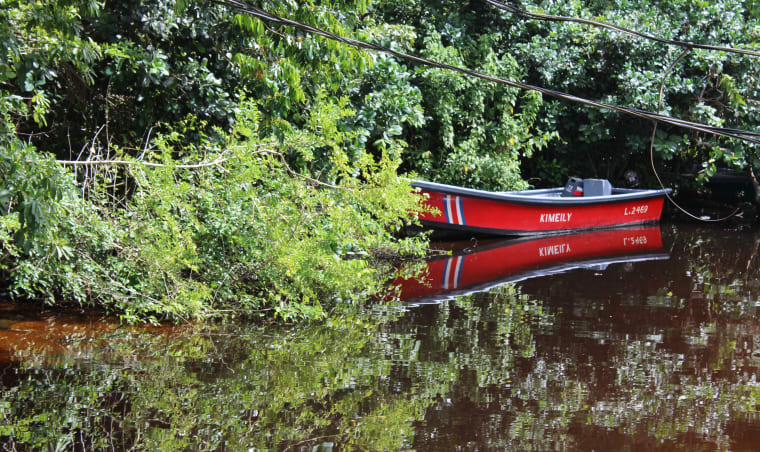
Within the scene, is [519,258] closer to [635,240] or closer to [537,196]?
[537,196]

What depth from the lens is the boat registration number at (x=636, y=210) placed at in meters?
14.7

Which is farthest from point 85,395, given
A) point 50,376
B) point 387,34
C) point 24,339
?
point 387,34

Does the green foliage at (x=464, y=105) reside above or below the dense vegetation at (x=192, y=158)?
above

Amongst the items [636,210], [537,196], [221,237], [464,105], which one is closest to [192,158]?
[221,237]

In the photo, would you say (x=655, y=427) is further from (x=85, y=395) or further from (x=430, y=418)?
(x=85, y=395)

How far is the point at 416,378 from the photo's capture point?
5520 millimetres

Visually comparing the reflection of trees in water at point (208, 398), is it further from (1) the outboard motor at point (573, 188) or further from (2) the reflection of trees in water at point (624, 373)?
(1) the outboard motor at point (573, 188)

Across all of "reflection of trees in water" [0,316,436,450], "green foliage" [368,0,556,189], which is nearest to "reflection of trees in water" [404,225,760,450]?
"reflection of trees in water" [0,316,436,450]

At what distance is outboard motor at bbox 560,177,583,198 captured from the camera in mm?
14609

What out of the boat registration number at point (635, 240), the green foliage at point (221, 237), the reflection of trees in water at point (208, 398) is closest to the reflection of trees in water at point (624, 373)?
the reflection of trees in water at point (208, 398)

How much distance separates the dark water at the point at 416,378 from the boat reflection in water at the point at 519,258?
0.33 metres

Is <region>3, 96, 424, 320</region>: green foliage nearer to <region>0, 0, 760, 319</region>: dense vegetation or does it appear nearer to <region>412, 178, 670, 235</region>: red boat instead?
<region>0, 0, 760, 319</region>: dense vegetation

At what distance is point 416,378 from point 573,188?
9911 millimetres

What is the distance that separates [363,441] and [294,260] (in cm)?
259
